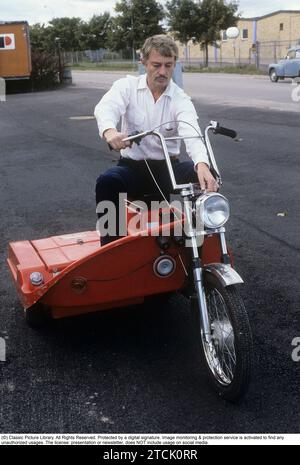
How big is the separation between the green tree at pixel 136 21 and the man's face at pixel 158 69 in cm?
6299

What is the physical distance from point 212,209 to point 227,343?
27.8 inches

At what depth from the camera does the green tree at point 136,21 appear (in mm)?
66500

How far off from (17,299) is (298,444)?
2.59 m

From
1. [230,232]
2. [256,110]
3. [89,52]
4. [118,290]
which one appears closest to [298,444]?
[118,290]

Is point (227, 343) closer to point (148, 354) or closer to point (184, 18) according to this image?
point (148, 354)

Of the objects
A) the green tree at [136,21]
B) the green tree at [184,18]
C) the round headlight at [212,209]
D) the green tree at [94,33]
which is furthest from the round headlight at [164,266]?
the green tree at [94,33]

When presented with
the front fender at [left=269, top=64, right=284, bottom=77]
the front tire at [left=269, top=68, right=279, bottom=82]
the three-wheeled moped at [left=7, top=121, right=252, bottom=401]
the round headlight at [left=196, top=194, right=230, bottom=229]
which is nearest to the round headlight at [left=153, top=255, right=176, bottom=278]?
the three-wheeled moped at [left=7, top=121, right=252, bottom=401]

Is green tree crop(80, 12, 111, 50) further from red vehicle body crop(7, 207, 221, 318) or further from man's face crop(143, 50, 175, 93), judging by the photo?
red vehicle body crop(7, 207, 221, 318)

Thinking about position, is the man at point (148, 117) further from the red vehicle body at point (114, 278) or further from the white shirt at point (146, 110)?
the red vehicle body at point (114, 278)

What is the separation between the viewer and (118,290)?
355 cm

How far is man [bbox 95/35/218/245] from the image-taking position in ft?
12.9

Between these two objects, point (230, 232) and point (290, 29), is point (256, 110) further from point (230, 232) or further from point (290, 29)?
point (290, 29)

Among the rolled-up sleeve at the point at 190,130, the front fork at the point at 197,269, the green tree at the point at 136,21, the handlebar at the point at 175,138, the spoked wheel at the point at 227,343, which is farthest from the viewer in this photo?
the green tree at the point at 136,21

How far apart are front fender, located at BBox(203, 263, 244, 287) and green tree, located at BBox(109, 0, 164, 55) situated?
64158 mm
